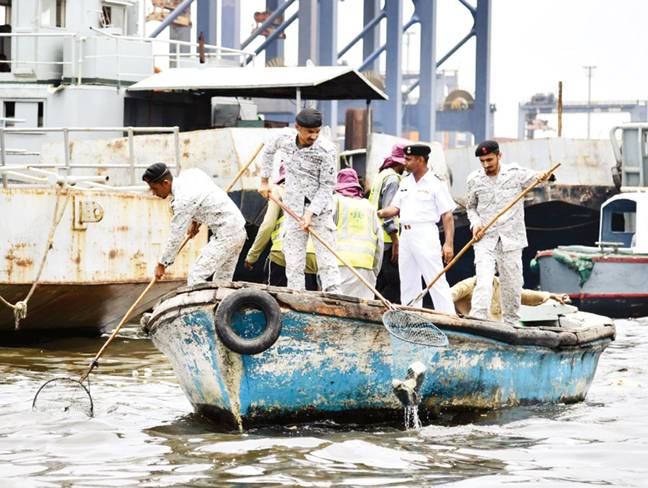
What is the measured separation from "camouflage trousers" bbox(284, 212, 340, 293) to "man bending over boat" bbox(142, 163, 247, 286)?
379 mm

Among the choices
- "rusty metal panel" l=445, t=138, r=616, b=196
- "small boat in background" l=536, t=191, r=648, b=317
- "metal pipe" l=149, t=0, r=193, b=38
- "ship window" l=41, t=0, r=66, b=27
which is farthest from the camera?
"metal pipe" l=149, t=0, r=193, b=38

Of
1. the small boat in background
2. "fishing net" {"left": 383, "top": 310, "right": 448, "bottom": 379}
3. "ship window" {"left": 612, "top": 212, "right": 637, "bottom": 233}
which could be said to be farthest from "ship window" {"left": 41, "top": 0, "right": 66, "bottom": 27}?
"fishing net" {"left": 383, "top": 310, "right": 448, "bottom": 379}

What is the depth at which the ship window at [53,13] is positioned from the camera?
732 inches

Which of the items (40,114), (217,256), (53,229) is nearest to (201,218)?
(217,256)

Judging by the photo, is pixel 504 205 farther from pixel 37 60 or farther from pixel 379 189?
pixel 37 60

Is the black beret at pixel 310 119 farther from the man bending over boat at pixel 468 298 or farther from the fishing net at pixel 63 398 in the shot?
the man bending over boat at pixel 468 298

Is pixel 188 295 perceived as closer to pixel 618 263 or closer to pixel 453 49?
pixel 618 263

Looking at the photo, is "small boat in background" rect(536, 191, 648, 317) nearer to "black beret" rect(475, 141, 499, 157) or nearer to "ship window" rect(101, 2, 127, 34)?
"ship window" rect(101, 2, 127, 34)

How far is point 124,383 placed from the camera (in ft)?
37.5

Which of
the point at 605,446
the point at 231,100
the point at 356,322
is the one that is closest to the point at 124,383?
the point at 356,322

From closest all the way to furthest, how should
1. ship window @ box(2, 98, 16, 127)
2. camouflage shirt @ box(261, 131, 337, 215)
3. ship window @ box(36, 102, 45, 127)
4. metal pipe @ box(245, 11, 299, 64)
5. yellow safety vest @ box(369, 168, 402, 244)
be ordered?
1. camouflage shirt @ box(261, 131, 337, 215)
2. yellow safety vest @ box(369, 168, 402, 244)
3. ship window @ box(2, 98, 16, 127)
4. ship window @ box(36, 102, 45, 127)
5. metal pipe @ box(245, 11, 299, 64)

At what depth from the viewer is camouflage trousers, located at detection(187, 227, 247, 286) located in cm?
941

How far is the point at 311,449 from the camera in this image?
26.3 ft

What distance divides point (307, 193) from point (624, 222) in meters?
16.4
